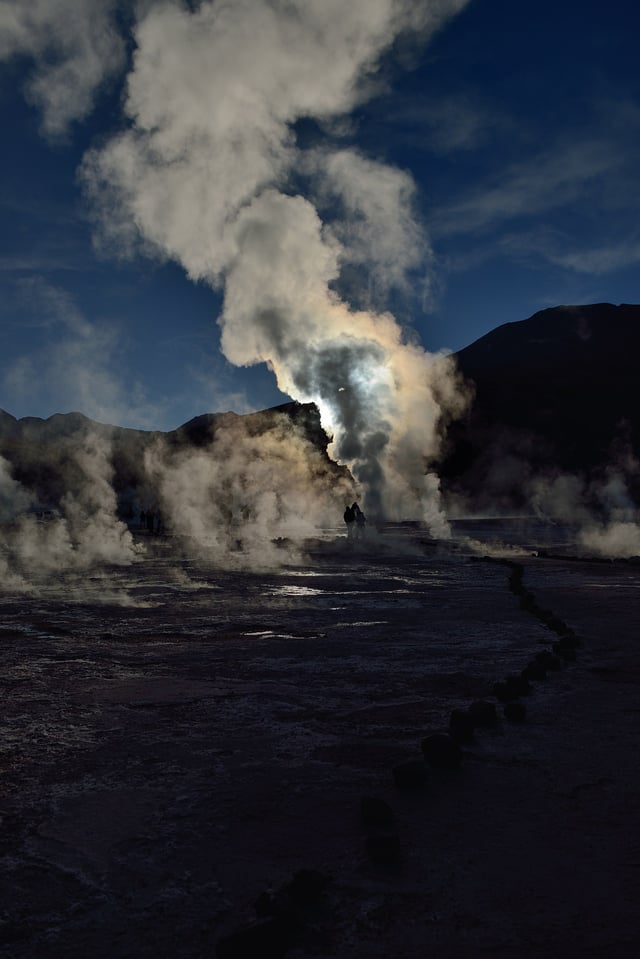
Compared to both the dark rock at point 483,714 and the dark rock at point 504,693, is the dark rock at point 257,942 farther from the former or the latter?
the dark rock at point 504,693

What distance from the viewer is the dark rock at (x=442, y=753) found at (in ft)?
14.8

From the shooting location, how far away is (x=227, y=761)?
4621mm

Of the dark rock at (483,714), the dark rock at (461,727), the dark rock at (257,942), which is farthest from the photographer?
the dark rock at (483,714)

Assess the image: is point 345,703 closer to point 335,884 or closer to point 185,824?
point 185,824

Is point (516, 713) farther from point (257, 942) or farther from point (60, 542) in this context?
point (60, 542)

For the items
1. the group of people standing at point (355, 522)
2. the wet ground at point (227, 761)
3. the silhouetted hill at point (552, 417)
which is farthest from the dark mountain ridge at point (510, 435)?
the wet ground at point (227, 761)

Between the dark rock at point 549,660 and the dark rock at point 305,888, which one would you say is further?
the dark rock at point 549,660

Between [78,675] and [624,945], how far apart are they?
5.60 metres

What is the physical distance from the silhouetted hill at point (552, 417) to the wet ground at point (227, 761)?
84.5 metres

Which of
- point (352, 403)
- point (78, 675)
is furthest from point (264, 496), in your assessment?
point (78, 675)

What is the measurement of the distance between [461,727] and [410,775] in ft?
3.08

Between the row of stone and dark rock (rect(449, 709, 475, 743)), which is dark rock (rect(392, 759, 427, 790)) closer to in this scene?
the row of stone

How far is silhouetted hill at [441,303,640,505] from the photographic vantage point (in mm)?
105081

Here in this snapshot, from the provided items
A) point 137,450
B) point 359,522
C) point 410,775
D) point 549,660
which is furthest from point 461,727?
point 137,450
